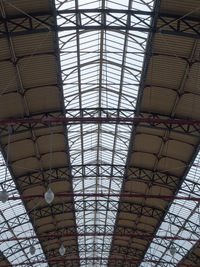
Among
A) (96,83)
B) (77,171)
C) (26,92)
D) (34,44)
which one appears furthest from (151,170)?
(34,44)

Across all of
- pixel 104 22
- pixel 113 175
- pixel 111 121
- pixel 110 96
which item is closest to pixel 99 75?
pixel 110 96

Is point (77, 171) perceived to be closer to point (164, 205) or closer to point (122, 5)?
point (164, 205)

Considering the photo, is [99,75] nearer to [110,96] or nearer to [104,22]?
[110,96]

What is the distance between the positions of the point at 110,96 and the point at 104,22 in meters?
9.05

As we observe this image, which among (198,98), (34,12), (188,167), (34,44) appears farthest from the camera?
(188,167)

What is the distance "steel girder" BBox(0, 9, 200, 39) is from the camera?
20.6 m

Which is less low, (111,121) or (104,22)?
(104,22)

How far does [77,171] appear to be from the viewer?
40.4 m

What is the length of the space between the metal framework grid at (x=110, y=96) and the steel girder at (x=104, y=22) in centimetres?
5

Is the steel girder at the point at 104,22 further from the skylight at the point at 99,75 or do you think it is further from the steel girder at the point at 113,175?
the steel girder at the point at 113,175

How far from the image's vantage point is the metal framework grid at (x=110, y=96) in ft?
69.1

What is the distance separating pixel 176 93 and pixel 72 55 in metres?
7.58

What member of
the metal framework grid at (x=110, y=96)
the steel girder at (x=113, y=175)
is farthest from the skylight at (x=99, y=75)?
the steel girder at (x=113, y=175)

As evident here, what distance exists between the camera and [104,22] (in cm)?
2158
